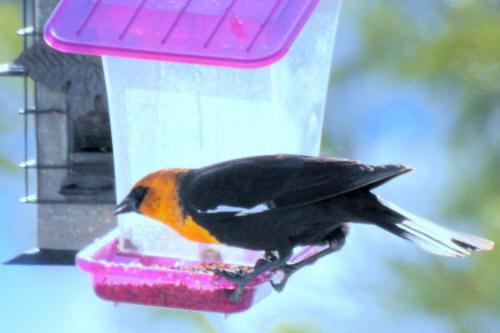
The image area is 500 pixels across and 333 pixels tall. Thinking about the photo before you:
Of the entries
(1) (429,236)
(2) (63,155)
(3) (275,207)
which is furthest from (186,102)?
(2) (63,155)

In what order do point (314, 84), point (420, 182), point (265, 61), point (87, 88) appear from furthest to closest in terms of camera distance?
point (420, 182) < point (87, 88) < point (314, 84) < point (265, 61)

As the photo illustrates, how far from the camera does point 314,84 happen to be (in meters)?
3.04

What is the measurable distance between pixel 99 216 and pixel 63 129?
0.36 m

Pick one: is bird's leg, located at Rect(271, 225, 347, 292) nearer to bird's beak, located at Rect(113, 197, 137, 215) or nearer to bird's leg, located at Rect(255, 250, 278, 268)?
bird's leg, located at Rect(255, 250, 278, 268)

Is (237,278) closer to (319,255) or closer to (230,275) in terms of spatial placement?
(230,275)

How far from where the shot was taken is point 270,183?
280cm

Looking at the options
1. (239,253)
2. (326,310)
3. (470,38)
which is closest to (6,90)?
(326,310)

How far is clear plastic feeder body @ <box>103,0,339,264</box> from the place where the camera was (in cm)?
294

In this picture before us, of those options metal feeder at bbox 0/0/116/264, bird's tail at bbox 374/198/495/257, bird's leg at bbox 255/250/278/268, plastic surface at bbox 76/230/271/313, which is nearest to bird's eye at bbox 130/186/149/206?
plastic surface at bbox 76/230/271/313

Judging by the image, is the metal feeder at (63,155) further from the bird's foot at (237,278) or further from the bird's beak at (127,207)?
the bird's foot at (237,278)

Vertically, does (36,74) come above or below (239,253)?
above

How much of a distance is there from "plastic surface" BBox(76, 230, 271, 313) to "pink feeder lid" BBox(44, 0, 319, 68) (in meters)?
0.55

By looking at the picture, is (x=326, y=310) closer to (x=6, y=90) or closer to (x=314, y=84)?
(x=6, y=90)

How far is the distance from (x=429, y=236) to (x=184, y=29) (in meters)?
0.76
